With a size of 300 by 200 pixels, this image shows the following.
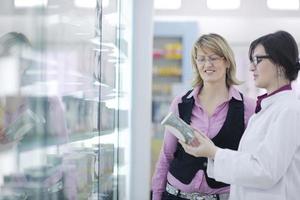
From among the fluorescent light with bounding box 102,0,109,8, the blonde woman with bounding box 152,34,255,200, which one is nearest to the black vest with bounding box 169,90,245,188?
the blonde woman with bounding box 152,34,255,200

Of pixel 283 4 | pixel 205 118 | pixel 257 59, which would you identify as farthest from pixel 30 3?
pixel 283 4

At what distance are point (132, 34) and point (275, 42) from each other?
1749 mm

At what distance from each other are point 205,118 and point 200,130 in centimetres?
7

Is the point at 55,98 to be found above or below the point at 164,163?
above

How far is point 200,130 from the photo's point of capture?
6.28 ft

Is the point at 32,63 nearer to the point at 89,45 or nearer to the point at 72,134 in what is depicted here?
the point at 72,134

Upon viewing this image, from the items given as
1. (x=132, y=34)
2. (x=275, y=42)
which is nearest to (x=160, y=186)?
(x=275, y=42)

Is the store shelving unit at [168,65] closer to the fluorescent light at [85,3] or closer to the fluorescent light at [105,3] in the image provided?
the fluorescent light at [105,3]

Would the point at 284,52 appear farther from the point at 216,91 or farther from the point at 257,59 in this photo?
the point at 216,91

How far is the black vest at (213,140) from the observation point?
1884mm

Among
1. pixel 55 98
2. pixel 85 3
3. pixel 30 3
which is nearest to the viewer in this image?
pixel 30 3

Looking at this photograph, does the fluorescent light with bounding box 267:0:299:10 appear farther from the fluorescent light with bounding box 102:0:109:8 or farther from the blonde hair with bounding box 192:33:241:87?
the fluorescent light with bounding box 102:0:109:8

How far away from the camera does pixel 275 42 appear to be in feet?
4.90

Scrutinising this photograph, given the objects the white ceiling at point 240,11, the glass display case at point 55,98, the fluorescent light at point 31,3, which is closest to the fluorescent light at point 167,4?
the white ceiling at point 240,11
